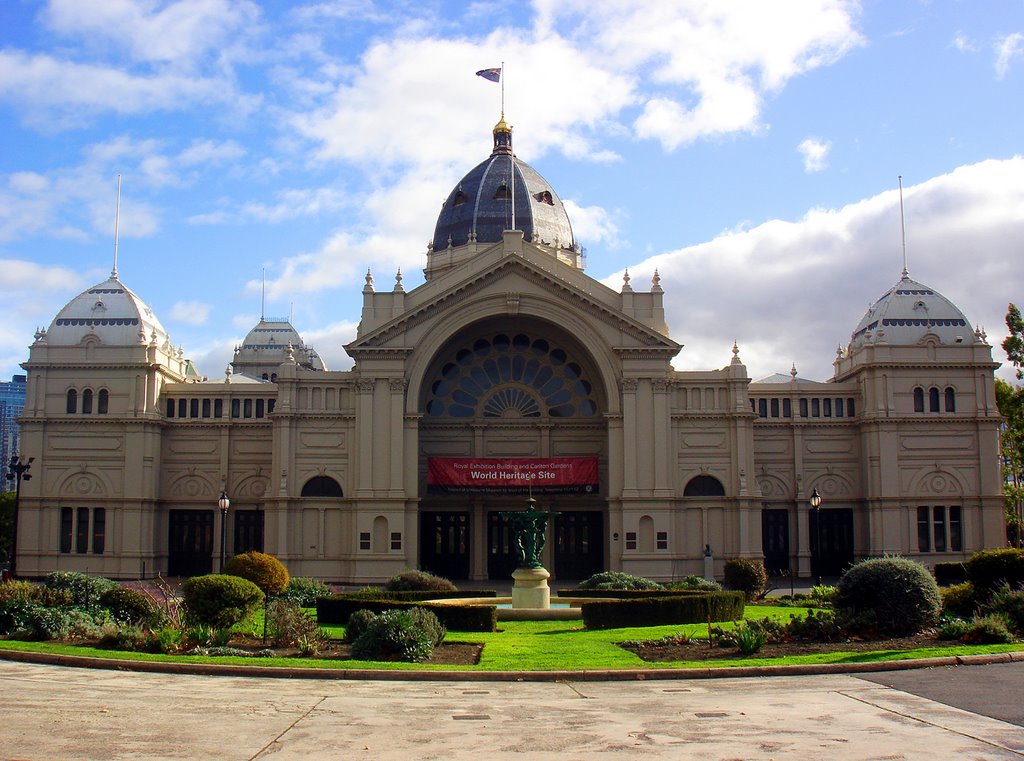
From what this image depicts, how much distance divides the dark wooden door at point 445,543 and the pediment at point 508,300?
33.5 feet

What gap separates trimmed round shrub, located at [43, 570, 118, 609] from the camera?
30.4m

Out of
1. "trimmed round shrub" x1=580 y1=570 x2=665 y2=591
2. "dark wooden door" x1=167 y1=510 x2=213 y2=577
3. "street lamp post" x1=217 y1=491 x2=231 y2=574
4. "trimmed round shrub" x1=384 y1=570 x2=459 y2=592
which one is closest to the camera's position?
"trimmed round shrub" x1=580 y1=570 x2=665 y2=591

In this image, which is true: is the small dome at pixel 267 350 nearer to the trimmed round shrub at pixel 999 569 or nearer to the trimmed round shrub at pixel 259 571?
the trimmed round shrub at pixel 259 571

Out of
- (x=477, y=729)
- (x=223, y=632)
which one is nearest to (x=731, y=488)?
(x=223, y=632)

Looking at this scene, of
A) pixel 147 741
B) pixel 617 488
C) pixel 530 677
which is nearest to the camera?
pixel 147 741

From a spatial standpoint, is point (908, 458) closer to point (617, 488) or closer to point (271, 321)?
point (617, 488)

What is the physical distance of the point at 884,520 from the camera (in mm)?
58531

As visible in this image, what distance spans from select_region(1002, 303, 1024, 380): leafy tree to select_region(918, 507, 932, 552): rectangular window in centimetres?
889

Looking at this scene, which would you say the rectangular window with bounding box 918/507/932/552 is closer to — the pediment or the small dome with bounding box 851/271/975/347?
the small dome with bounding box 851/271/975/347

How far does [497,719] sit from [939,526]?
4779cm

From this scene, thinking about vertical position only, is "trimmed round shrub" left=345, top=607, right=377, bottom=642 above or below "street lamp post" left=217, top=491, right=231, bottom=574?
below

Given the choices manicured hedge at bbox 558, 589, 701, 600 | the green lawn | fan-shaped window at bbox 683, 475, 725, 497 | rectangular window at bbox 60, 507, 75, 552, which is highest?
fan-shaped window at bbox 683, 475, 725, 497

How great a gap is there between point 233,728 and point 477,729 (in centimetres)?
368

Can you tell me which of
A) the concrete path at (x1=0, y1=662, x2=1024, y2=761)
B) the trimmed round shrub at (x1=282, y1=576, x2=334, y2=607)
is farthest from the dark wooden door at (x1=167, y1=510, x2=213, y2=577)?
the concrete path at (x1=0, y1=662, x2=1024, y2=761)
